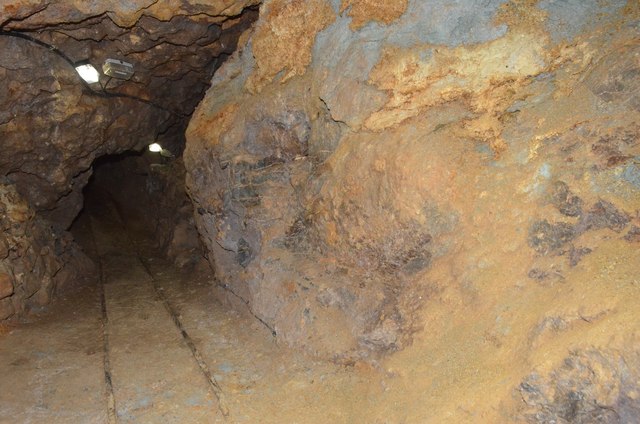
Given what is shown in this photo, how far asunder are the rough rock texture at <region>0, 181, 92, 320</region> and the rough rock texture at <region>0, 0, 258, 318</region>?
0.51 m

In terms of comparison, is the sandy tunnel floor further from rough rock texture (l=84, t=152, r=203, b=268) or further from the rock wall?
rough rock texture (l=84, t=152, r=203, b=268)

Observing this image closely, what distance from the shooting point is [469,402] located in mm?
4402

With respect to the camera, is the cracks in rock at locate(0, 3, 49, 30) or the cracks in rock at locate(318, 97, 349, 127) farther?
the cracks in rock at locate(0, 3, 49, 30)

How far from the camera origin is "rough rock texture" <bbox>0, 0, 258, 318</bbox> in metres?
7.12

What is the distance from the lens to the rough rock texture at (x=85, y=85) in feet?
23.4

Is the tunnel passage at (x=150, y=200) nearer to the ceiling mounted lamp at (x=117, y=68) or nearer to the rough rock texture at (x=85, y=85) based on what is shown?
the rough rock texture at (x=85, y=85)

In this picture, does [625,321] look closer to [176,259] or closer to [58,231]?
[176,259]

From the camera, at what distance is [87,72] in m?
8.33

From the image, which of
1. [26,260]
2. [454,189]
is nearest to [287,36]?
[454,189]

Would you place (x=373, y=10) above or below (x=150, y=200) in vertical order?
above

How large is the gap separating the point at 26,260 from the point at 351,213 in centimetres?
700

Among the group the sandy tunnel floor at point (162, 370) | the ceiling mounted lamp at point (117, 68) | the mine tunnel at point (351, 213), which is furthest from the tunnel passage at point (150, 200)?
the ceiling mounted lamp at point (117, 68)

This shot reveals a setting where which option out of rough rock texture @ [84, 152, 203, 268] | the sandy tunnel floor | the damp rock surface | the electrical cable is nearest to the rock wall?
the damp rock surface

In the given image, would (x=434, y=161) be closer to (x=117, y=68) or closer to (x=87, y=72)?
(x=117, y=68)
